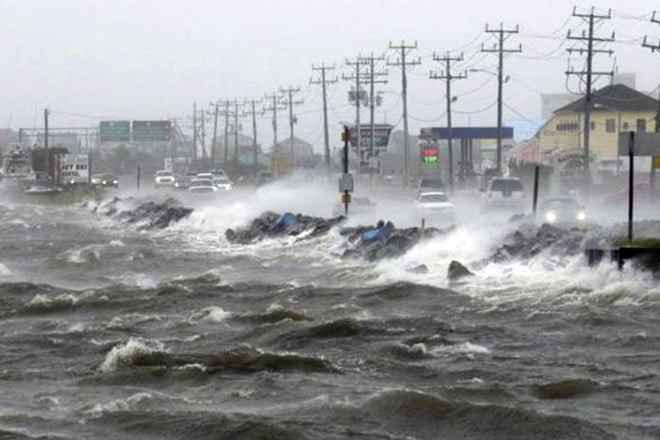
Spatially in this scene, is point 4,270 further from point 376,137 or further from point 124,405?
point 376,137

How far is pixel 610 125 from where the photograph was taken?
94.7 metres

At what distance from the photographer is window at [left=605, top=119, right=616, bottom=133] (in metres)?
94.0

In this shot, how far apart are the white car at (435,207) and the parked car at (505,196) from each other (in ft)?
5.42

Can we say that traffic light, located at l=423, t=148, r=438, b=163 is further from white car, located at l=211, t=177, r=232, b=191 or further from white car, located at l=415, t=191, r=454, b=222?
white car, located at l=415, t=191, r=454, b=222

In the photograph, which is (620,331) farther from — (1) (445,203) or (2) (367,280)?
(1) (445,203)

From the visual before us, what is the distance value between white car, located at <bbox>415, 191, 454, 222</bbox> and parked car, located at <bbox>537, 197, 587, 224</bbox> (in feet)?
11.8

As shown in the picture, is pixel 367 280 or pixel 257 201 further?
pixel 257 201

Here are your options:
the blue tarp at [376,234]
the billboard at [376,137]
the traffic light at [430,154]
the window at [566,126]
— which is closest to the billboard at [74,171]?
the billboard at [376,137]

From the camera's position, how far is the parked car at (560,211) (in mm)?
41544

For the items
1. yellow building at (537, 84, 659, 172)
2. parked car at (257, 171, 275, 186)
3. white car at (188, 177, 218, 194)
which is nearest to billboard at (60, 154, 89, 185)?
parked car at (257, 171, 275, 186)

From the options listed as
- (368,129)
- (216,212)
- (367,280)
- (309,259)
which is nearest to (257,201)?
(216,212)

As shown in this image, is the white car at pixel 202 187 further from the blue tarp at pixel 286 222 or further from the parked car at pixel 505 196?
the blue tarp at pixel 286 222

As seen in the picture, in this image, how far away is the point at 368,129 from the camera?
282 feet

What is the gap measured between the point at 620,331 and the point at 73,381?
7.37m
